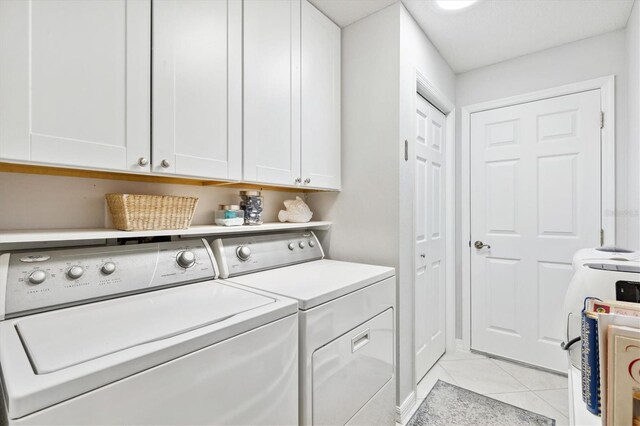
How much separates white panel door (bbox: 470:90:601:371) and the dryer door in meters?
1.45

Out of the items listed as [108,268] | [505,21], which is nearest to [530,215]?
[505,21]

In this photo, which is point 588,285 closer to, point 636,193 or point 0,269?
point 636,193

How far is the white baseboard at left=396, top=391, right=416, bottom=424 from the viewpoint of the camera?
1801mm

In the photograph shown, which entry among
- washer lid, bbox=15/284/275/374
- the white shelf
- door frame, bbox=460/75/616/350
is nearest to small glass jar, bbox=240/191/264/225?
the white shelf

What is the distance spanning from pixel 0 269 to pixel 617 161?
130 inches

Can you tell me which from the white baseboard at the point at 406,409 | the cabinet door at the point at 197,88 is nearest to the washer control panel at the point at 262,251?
the cabinet door at the point at 197,88

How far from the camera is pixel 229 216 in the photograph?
1.56m

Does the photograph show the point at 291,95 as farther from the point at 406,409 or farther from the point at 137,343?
the point at 406,409

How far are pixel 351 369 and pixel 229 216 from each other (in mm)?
939

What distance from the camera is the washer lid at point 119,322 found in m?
0.71

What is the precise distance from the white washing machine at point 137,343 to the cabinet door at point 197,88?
0.40m

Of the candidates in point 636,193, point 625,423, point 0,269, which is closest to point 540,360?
point 636,193

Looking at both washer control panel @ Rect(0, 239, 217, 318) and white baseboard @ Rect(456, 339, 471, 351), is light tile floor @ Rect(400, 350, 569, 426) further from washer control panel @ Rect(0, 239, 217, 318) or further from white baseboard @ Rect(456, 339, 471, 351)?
washer control panel @ Rect(0, 239, 217, 318)

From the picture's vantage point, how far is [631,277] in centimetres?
103
